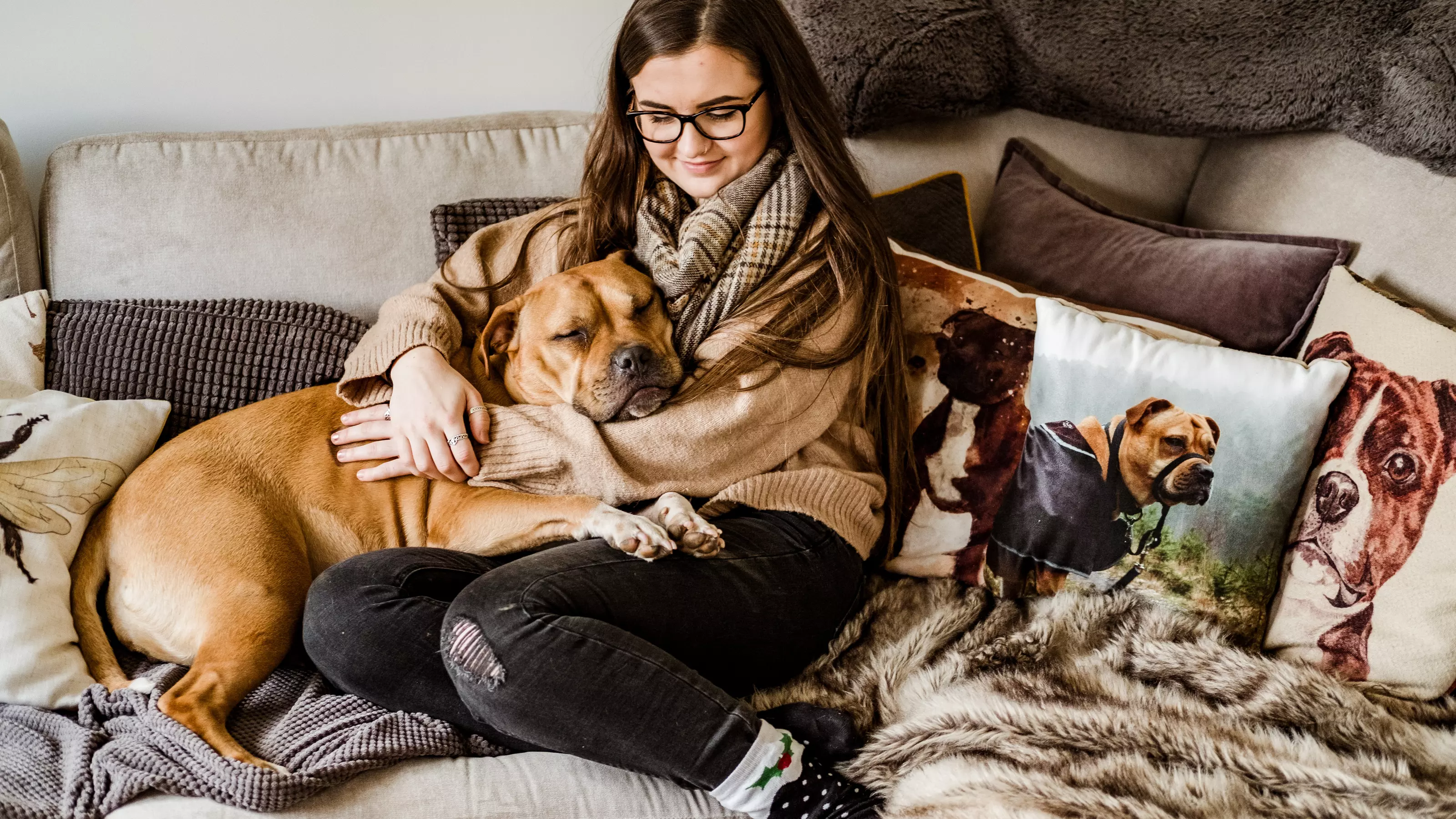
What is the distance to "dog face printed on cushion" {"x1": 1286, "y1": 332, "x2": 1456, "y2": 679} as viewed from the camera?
1.55 meters

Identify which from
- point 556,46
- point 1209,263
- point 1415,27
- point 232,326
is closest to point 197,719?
point 232,326

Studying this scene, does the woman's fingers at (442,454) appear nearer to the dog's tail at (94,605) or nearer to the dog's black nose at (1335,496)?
the dog's tail at (94,605)

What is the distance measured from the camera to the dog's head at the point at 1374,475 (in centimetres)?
155

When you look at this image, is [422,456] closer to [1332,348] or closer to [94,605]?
[94,605]

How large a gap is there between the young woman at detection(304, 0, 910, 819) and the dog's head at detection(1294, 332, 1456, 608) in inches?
28.1

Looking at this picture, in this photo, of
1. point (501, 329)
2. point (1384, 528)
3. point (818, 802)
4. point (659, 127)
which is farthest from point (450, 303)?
point (1384, 528)

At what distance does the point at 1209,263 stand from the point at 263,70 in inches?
83.0

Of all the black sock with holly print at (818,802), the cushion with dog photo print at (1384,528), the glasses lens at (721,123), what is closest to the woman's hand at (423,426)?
the glasses lens at (721,123)

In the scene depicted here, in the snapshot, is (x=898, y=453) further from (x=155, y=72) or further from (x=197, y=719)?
(x=155, y=72)

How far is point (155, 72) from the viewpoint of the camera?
2172 millimetres

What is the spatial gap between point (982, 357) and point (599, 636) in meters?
0.93

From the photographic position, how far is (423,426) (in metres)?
1.72

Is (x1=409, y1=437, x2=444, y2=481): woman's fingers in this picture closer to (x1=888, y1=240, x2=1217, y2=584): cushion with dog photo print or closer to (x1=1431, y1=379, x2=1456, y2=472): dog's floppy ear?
(x1=888, y1=240, x2=1217, y2=584): cushion with dog photo print

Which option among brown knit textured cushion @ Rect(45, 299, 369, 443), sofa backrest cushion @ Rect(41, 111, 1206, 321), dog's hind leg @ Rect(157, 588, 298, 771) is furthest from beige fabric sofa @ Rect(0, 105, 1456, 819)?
dog's hind leg @ Rect(157, 588, 298, 771)
